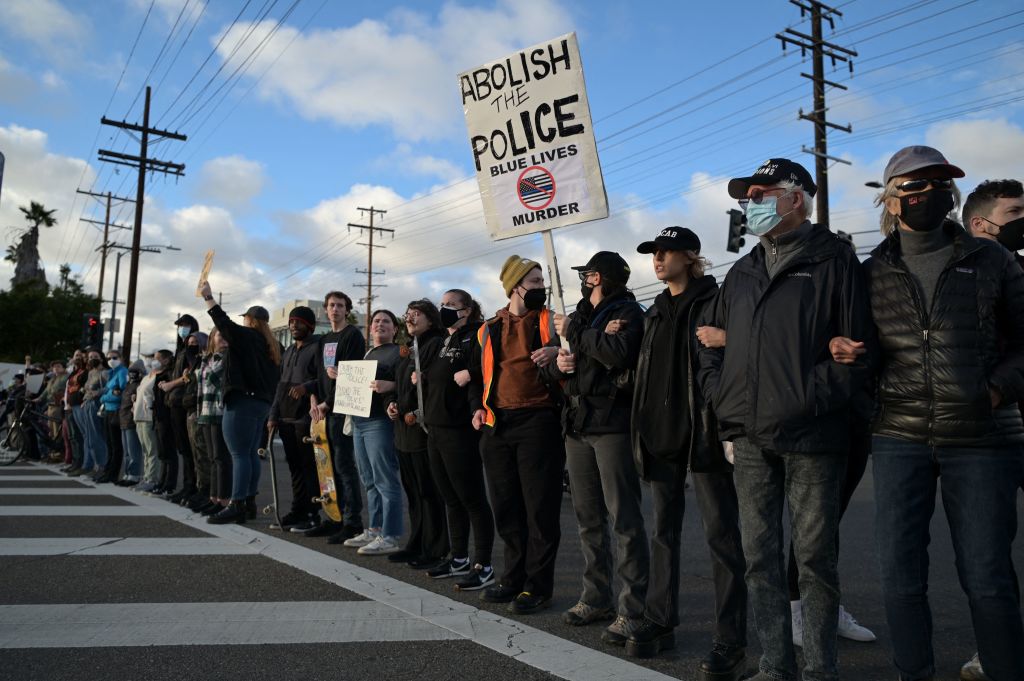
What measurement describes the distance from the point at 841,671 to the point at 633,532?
1.16 meters

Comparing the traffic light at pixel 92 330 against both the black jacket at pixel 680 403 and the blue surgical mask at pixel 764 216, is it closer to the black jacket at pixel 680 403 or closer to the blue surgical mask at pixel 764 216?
the black jacket at pixel 680 403

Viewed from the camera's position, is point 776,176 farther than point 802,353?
Yes

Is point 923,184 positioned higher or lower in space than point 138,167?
lower

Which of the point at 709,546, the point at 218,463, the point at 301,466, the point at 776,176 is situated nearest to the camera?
the point at 776,176

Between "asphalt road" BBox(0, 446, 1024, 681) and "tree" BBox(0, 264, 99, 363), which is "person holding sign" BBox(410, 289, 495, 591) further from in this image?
"tree" BBox(0, 264, 99, 363)

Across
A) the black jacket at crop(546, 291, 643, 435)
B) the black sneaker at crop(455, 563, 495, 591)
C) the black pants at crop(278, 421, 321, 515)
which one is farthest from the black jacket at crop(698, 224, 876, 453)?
the black pants at crop(278, 421, 321, 515)

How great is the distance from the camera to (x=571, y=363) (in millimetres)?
4547

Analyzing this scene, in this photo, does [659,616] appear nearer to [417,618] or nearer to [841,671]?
[841,671]

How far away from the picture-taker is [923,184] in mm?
3162

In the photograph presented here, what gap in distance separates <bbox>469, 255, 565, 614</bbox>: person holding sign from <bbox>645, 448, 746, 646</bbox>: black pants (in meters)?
0.95

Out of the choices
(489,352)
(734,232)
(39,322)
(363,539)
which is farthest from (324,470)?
(39,322)

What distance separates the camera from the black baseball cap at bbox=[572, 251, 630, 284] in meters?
4.62

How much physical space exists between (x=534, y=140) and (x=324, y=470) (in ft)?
12.3

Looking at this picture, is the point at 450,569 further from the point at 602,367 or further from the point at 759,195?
the point at 759,195
